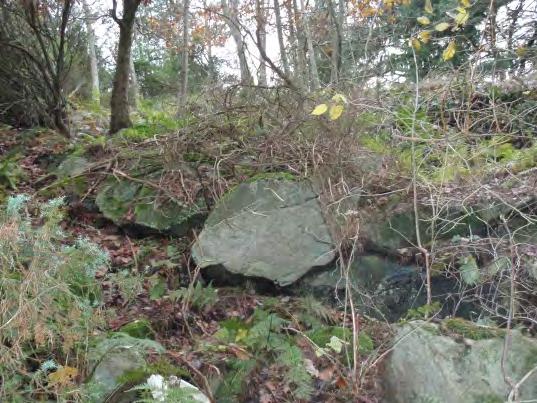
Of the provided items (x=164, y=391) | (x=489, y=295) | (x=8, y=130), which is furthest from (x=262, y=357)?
(x=8, y=130)

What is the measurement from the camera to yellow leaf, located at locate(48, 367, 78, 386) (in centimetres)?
273

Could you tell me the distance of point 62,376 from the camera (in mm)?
2748

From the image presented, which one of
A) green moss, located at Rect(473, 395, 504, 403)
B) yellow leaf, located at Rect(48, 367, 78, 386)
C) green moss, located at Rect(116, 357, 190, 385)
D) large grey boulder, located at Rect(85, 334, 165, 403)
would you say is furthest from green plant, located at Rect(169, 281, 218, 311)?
green moss, located at Rect(473, 395, 504, 403)

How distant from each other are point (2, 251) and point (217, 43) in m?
17.3

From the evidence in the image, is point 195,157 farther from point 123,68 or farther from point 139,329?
point 139,329

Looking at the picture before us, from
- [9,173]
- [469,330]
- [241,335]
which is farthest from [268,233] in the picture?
[9,173]

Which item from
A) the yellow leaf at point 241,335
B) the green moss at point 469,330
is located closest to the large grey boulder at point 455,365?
the green moss at point 469,330

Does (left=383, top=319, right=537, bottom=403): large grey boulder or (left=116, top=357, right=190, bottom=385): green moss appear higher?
(left=116, top=357, right=190, bottom=385): green moss

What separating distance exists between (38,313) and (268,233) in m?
2.59

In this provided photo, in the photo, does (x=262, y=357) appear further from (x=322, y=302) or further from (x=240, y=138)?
(x=240, y=138)

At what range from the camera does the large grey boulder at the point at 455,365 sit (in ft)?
10.6

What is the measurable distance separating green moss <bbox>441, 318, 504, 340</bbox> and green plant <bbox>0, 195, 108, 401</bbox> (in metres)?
2.21

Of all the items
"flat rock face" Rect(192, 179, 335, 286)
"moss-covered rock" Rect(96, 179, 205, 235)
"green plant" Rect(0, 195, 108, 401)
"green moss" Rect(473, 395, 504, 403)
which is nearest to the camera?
"green plant" Rect(0, 195, 108, 401)

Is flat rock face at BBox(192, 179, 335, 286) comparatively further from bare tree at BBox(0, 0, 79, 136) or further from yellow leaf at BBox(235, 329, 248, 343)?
bare tree at BBox(0, 0, 79, 136)
